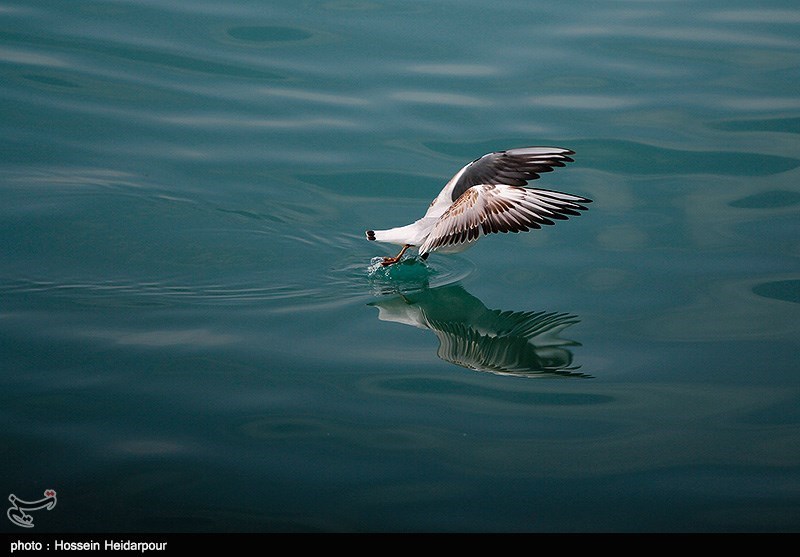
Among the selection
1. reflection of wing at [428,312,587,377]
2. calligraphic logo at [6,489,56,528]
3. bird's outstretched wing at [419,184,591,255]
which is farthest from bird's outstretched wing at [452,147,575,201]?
calligraphic logo at [6,489,56,528]

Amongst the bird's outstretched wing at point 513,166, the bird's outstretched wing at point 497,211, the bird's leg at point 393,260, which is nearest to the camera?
the bird's outstretched wing at point 497,211

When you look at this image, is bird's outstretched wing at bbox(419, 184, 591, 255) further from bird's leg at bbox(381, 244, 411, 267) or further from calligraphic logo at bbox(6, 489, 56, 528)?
calligraphic logo at bbox(6, 489, 56, 528)

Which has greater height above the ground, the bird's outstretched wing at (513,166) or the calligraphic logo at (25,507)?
the bird's outstretched wing at (513,166)

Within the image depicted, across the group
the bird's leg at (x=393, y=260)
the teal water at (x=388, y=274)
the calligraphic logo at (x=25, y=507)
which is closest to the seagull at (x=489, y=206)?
the bird's leg at (x=393, y=260)

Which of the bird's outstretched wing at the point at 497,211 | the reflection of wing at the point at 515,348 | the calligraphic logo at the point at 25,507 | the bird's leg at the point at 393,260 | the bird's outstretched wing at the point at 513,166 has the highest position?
the bird's outstretched wing at the point at 513,166

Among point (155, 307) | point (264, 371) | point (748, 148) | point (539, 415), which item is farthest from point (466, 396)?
point (748, 148)

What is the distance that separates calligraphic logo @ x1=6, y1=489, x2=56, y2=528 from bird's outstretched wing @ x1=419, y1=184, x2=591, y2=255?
3579 mm

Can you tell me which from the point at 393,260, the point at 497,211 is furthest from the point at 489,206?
the point at 393,260

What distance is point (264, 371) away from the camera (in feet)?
22.6

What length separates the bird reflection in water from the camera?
23.6 ft

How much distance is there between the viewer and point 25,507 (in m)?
5.43

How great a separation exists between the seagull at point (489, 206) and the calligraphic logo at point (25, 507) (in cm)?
352

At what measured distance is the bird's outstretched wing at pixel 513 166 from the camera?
335 inches

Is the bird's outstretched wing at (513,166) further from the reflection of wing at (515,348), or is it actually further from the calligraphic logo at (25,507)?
the calligraphic logo at (25,507)
